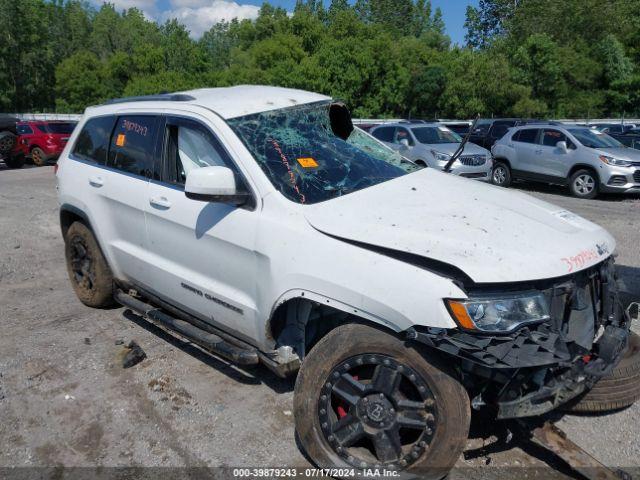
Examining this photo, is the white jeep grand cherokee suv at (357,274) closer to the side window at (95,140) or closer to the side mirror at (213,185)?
the side mirror at (213,185)

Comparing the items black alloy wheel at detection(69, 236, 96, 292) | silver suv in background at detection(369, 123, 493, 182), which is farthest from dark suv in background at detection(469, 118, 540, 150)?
black alloy wheel at detection(69, 236, 96, 292)

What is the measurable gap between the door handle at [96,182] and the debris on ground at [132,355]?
1.31 meters

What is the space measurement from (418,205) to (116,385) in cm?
250

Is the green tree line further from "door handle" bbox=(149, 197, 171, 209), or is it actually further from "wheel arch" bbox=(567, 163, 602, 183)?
"door handle" bbox=(149, 197, 171, 209)

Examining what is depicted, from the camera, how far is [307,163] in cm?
337

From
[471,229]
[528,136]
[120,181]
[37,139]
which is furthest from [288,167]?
[37,139]

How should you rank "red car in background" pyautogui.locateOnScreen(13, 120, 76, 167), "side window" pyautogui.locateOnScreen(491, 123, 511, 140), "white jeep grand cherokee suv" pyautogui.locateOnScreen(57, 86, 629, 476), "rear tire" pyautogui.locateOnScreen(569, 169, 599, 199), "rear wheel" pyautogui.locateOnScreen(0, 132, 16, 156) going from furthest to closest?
"red car in background" pyautogui.locateOnScreen(13, 120, 76, 167), "side window" pyautogui.locateOnScreen(491, 123, 511, 140), "rear wheel" pyautogui.locateOnScreen(0, 132, 16, 156), "rear tire" pyautogui.locateOnScreen(569, 169, 599, 199), "white jeep grand cherokee suv" pyautogui.locateOnScreen(57, 86, 629, 476)

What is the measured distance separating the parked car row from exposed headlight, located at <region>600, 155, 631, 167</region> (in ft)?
58.2

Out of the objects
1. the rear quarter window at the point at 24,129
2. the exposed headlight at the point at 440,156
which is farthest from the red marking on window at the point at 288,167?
the rear quarter window at the point at 24,129

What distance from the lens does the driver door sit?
322cm

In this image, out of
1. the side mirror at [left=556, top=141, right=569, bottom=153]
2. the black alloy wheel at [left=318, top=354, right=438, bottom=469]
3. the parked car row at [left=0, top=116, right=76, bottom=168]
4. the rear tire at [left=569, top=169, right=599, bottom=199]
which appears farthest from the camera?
the parked car row at [left=0, top=116, right=76, bottom=168]

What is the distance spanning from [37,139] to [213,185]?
20.4 metres

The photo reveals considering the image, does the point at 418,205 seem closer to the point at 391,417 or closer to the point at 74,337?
the point at 391,417

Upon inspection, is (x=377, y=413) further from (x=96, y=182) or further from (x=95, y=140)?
(x=95, y=140)
